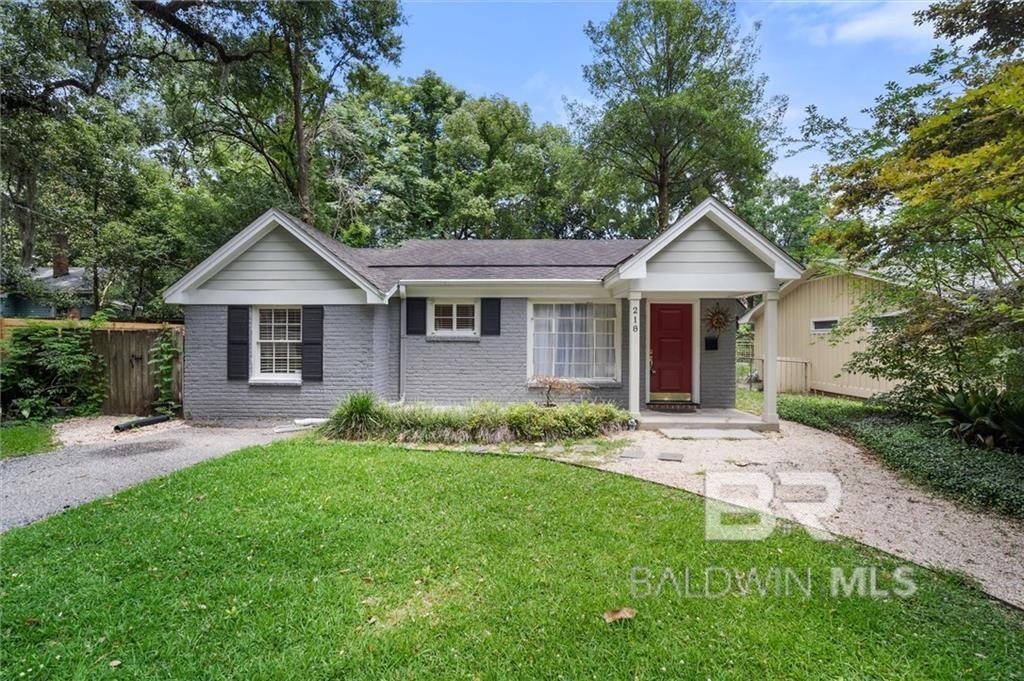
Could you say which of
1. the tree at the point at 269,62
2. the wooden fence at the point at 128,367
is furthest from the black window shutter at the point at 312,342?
the tree at the point at 269,62

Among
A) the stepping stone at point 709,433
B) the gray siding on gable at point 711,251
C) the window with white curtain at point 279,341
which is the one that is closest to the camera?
the stepping stone at point 709,433

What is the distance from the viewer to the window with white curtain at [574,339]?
33.0 feet

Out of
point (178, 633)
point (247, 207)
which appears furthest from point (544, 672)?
point (247, 207)

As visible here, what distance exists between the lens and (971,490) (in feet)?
16.0

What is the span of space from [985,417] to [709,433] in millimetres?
3662

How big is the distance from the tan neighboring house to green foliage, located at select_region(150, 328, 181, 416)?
46.3ft

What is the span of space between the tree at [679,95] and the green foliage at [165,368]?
17.3 m

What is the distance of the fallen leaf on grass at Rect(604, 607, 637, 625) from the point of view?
109 inches

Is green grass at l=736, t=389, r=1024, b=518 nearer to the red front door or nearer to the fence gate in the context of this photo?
the red front door

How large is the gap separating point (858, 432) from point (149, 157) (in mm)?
25946

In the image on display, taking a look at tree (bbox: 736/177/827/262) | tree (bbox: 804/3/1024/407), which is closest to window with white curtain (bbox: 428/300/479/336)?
tree (bbox: 804/3/1024/407)

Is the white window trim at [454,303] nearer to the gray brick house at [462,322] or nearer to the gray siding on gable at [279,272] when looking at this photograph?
the gray brick house at [462,322]

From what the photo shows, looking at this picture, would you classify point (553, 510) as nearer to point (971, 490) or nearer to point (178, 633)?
point (178, 633)
